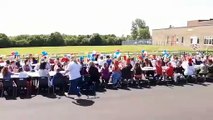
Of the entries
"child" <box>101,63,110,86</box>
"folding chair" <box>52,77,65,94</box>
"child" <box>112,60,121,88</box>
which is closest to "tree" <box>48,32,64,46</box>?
"child" <box>101,63,110,86</box>

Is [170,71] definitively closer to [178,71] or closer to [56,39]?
[178,71]

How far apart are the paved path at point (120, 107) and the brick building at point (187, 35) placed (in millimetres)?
42738

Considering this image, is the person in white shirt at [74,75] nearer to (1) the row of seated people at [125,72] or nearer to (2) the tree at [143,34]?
(1) the row of seated people at [125,72]

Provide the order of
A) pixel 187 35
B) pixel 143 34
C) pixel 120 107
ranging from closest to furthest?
pixel 120 107
pixel 187 35
pixel 143 34

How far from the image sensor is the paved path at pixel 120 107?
10680 mm

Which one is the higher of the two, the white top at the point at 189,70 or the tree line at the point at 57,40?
the tree line at the point at 57,40

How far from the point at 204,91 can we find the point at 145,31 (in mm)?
98111

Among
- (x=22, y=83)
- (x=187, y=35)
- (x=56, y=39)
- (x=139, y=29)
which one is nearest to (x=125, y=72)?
(x=22, y=83)

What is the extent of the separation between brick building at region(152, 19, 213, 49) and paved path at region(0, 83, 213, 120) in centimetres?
4274

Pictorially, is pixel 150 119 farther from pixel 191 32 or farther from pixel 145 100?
pixel 191 32

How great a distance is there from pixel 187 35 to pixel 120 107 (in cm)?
5357

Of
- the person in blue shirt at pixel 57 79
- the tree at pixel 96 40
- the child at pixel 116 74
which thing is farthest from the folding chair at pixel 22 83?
the tree at pixel 96 40

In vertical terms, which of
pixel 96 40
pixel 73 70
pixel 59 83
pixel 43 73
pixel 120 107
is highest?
pixel 96 40

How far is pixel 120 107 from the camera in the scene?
11.9m
